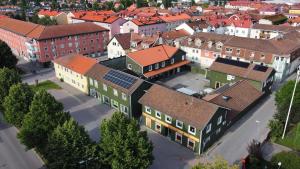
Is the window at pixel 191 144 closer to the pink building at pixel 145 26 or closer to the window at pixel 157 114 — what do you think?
the window at pixel 157 114

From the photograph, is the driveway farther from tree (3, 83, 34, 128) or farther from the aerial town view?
tree (3, 83, 34, 128)

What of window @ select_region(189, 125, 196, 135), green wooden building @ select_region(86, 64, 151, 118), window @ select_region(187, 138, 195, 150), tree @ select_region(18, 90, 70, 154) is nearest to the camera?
tree @ select_region(18, 90, 70, 154)

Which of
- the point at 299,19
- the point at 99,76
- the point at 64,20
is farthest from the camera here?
the point at 64,20

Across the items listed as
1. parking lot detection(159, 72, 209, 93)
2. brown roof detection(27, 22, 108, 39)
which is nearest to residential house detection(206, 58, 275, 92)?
Result: parking lot detection(159, 72, 209, 93)

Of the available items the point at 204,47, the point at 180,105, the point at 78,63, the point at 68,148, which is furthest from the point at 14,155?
the point at 204,47

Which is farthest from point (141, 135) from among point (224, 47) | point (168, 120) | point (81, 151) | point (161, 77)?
point (224, 47)

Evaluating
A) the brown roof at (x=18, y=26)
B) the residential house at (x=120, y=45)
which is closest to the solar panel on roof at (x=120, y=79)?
the residential house at (x=120, y=45)

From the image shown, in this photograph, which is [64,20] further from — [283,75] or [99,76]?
[283,75]
